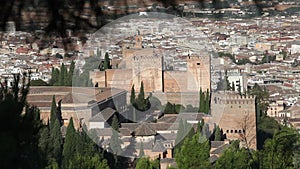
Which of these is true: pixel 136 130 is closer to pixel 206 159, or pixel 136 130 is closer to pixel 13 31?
pixel 206 159

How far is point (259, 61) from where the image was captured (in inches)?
1081

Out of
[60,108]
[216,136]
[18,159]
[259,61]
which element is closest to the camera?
[18,159]

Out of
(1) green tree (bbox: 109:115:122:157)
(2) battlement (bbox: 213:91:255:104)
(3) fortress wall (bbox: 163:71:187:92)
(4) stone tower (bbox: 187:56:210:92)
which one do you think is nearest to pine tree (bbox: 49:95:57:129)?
(1) green tree (bbox: 109:115:122:157)

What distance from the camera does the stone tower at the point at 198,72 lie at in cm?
1748

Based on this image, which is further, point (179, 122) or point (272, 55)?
point (272, 55)

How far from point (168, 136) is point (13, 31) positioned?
1284 cm

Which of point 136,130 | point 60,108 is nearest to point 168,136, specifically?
point 136,130

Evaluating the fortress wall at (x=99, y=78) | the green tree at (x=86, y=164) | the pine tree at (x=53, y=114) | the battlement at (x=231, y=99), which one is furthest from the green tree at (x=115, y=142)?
the fortress wall at (x=99, y=78)

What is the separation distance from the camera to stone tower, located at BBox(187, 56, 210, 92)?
17.5 m

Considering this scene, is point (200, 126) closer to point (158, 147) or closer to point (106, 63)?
point (158, 147)

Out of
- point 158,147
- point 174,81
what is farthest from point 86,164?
point 174,81

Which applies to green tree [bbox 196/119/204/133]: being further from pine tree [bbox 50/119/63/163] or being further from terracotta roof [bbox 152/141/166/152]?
pine tree [bbox 50/119/63/163]

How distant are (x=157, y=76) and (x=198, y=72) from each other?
1216 millimetres

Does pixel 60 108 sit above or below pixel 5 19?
below
